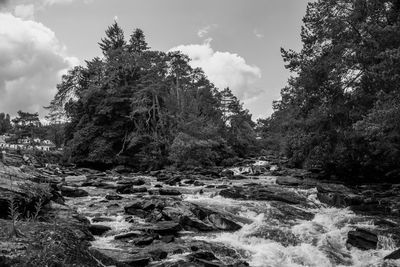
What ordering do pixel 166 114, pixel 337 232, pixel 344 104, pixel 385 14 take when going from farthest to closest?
pixel 166 114 → pixel 344 104 → pixel 385 14 → pixel 337 232

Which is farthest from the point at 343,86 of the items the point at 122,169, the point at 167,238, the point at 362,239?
the point at 122,169

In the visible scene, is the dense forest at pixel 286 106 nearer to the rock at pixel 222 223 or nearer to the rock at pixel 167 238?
the rock at pixel 222 223

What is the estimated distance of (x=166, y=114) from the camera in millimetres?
43344

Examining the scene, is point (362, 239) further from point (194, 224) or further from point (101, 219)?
point (101, 219)

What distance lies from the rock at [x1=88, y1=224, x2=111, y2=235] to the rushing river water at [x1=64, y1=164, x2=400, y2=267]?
0.26 meters

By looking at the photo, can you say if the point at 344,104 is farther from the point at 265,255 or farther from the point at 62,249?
the point at 62,249

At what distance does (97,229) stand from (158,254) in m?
3.21

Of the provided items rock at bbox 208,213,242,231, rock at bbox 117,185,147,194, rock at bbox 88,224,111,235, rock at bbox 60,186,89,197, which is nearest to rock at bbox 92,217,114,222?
rock at bbox 88,224,111,235

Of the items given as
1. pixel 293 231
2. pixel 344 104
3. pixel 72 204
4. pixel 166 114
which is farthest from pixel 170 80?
pixel 293 231

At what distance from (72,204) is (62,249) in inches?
461

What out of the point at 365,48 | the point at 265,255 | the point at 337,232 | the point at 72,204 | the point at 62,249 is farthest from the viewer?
the point at 365,48

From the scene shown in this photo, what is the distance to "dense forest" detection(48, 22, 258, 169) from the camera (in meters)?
41.5

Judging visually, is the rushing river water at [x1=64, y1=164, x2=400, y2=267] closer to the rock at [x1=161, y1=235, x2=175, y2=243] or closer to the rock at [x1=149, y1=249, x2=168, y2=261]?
the rock at [x1=149, y1=249, x2=168, y2=261]

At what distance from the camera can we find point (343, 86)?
72.1 ft
